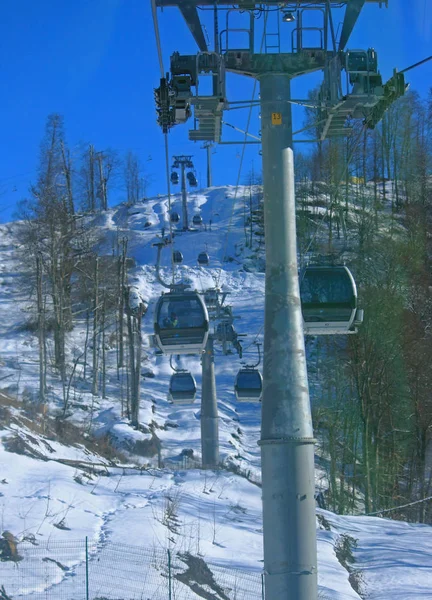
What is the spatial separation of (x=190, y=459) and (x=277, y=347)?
22.8m

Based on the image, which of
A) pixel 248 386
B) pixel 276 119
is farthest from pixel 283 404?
pixel 248 386

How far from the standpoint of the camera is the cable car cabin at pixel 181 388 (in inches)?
884

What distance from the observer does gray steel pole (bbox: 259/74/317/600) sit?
6.63m

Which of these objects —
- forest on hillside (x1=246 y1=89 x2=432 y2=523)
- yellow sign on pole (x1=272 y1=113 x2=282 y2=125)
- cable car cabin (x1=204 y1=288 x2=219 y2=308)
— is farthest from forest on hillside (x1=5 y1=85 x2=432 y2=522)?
yellow sign on pole (x1=272 y1=113 x2=282 y2=125)

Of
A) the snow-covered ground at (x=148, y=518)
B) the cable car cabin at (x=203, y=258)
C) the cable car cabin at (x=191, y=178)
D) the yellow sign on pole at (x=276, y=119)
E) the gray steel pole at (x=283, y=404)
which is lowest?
the snow-covered ground at (x=148, y=518)

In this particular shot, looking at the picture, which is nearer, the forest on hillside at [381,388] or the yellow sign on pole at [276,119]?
the yellow sign on pole at [276,119]

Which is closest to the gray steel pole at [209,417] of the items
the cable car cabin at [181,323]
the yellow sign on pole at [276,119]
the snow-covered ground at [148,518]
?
the snow-covered ground at [148,518]

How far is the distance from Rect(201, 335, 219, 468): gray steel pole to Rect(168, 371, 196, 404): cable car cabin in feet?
6.13

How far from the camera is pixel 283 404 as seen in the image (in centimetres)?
696

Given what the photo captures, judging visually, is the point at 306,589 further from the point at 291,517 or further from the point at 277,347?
the point at 277,347

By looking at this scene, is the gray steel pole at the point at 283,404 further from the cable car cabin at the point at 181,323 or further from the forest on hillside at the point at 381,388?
the forest on hillside at the point at 381,388

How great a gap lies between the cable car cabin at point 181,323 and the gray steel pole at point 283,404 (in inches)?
182

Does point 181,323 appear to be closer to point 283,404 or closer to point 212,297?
point 283,404

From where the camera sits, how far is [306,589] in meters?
6.61
